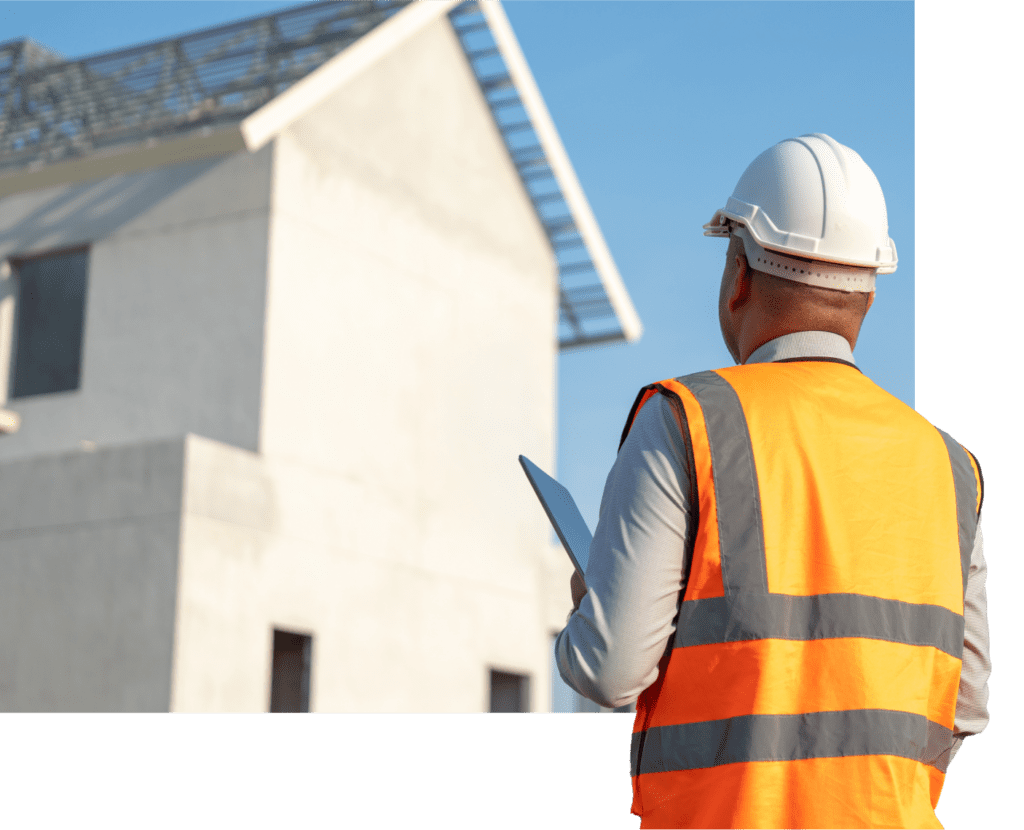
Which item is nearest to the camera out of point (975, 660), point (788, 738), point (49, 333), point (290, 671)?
point (788, 738)

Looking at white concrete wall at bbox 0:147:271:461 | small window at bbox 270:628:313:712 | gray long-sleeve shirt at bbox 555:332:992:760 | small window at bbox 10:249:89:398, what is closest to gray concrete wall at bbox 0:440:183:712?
white concrete wall at bbox 0:147:271:461

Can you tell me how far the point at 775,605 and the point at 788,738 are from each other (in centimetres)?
16

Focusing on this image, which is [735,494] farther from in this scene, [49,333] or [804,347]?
[49,333]

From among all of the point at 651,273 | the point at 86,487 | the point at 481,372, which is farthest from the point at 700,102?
the point at 86,487

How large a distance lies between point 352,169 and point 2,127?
13.9ft

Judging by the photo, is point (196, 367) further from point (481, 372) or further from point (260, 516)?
point (481, 372)

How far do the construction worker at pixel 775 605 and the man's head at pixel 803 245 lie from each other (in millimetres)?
92

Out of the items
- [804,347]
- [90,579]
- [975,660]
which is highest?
[90,579]

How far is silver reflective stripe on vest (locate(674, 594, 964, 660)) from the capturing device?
161cm

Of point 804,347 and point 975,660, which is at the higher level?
point 804,347

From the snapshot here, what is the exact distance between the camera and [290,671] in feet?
48.8

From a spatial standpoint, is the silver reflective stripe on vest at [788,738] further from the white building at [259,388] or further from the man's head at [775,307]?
the white building at [259,388]

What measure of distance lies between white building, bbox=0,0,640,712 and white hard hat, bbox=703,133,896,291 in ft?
38.9

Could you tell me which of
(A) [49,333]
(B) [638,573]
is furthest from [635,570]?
(A) [49,333]
